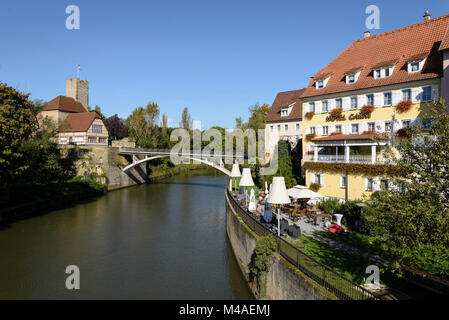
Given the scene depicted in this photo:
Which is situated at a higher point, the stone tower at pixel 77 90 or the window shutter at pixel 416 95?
the stone tower at pixel 77 90

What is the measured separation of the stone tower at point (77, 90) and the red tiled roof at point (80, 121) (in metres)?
12.4

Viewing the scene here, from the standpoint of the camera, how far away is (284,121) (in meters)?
40.5

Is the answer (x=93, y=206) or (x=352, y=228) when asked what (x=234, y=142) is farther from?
(x=352, y=228)

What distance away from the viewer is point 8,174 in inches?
950

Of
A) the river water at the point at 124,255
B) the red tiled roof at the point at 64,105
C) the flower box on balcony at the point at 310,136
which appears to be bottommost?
the river water at the point at 124,255

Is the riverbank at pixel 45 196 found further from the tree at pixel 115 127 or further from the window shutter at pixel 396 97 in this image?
the tree at pixel 115 127

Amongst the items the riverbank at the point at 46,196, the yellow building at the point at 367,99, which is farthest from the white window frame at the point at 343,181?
the riverbank at the point at 46,196

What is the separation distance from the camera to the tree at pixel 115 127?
73.2 metres

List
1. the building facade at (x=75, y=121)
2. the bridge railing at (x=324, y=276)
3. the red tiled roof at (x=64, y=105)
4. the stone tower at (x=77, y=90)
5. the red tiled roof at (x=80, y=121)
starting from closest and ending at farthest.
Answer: the bridge railing at (x=324, y=276)
the building facade at (x=75, y=121)
the red tiled roof at (x=80, y=121)
the red tiled roof at (x=64, y=105)
the stone tower at (x=77, y=90)

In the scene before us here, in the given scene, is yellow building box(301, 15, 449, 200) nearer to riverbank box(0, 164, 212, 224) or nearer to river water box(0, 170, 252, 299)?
river water box(0, 170, 252, 299)

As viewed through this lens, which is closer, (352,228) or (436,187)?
(436,187)

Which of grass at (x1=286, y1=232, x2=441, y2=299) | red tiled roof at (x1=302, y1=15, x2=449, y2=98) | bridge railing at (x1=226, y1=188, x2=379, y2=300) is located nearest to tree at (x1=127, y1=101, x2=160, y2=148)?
red tiled roof at (x1=302, y1=15, x2=449, y2=98)
